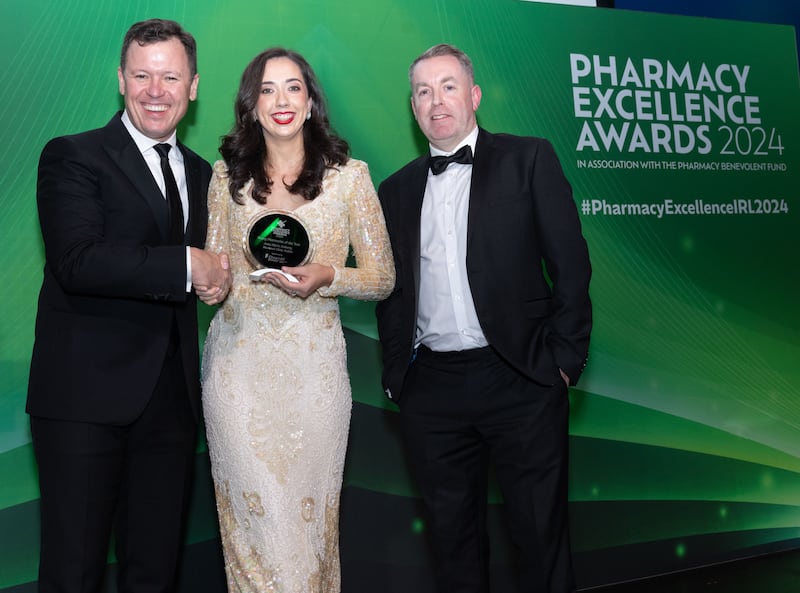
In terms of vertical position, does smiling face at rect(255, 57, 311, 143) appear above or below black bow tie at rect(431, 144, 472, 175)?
above

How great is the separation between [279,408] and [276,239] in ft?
1.65

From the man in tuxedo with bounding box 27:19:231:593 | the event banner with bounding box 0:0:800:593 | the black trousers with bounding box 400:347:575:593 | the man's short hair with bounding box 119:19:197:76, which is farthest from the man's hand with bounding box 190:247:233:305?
the event banner with bounding box 0:0:800:593

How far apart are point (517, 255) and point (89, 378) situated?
1.34 m

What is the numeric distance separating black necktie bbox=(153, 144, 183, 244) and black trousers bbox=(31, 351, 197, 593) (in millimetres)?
376

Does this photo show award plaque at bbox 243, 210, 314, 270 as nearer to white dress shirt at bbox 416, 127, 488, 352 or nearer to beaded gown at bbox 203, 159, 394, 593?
beaded gown at bbox 203, 159, 394, 593

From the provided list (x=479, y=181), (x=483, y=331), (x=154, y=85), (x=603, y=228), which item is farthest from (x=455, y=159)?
(x=603, y=228)

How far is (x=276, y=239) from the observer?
2.30 metres

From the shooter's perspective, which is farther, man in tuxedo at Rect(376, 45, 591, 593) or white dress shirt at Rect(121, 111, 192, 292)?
man in tuxedo at Rect(376, 45, 591, 593)

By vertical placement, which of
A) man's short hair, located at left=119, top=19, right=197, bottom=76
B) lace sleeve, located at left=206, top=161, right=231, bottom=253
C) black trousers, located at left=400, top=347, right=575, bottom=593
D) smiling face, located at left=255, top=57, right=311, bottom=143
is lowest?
black trousers, located at left=400, top=347, right=575, bottom=593

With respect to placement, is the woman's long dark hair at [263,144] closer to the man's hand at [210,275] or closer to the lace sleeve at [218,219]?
the lace sleeve at [218,219]

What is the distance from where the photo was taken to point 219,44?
352 centimetres

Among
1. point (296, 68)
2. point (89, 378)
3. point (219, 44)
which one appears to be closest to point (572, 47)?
point (219, 44)

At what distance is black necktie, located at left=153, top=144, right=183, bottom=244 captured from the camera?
7.79 ft

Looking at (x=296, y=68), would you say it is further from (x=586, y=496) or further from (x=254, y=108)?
(x=586, y=496)
